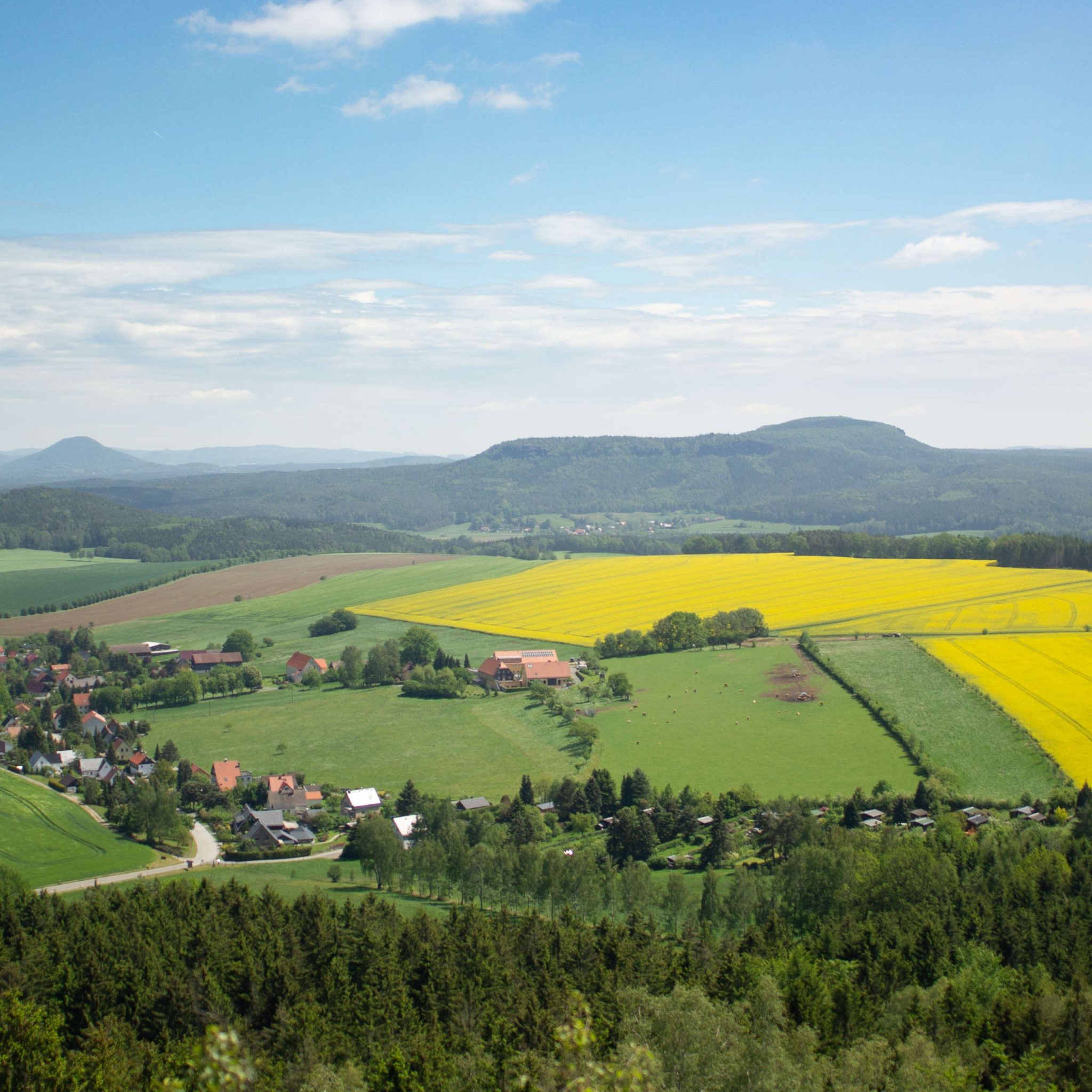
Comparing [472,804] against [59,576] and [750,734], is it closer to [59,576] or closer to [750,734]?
[750,734]

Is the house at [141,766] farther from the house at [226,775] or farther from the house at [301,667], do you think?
the house at [301,667]

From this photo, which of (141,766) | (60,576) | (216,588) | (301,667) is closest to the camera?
(141,766)

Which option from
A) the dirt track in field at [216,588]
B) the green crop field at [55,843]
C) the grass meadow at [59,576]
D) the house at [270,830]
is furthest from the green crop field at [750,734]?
the grass meadow at [59,576]

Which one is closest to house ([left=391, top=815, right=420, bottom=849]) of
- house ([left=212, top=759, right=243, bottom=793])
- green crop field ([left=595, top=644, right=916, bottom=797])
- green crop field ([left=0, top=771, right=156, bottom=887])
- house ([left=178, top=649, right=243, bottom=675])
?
green crop field ([left=595, top=644, right=916, bottom=797])

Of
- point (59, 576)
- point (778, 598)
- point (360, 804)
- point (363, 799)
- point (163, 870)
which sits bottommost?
point (163, 870)

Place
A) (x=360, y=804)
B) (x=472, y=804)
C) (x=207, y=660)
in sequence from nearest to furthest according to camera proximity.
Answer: (x=472, y=804)
(x=360, y=804)
(x=207, y=660)

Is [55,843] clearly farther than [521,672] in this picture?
No

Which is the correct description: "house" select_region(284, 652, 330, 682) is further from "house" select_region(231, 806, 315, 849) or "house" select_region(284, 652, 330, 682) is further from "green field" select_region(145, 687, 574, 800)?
"house" select_region(231, 806, 315, 849)


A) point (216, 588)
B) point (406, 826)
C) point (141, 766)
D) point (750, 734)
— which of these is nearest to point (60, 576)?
point (216, 588)
